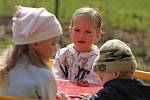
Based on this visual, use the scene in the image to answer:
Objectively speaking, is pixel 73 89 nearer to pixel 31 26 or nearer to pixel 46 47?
pixel 46 47

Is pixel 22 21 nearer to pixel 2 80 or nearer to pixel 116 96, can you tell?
pixel 2 80

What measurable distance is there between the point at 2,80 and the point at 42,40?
267 millimetres

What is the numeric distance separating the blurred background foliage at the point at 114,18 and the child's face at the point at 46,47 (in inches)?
146

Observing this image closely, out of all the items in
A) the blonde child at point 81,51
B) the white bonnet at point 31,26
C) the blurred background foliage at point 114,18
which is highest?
the white bonnet at point 31,26

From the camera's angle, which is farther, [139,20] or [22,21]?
[139,20]

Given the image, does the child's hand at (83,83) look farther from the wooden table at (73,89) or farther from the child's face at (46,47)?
the child's face at (46,47)

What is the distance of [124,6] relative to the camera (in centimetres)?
859

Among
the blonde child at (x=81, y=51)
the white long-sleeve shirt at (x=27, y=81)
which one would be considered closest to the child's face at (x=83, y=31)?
the blonde child at (x=81, y=51)

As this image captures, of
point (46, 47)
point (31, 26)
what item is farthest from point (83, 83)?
point (31, 26)

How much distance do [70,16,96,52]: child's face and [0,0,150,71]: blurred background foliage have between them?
8.91ft

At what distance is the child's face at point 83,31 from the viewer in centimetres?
399

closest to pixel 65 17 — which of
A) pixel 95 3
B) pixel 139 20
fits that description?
pixel 95 3

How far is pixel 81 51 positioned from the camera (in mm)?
4098

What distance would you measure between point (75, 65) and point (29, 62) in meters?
1.18
